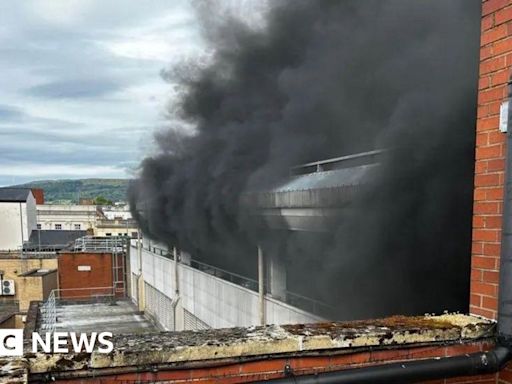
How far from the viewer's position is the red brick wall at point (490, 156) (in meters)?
2.04

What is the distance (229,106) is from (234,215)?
16.5ft

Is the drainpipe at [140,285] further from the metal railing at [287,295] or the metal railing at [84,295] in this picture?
the metal railing at [287,295]

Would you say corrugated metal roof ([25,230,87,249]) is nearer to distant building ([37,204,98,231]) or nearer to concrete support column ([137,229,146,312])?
distant building ([37,204,98,231])

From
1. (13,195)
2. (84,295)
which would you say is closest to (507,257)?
(84,295)

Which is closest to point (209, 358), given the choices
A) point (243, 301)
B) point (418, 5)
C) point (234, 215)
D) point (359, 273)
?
point (359, 273)

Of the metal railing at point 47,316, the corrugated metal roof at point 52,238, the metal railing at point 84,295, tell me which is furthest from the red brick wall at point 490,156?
the corrugated metal roof at point 52,238

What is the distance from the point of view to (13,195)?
123 feet

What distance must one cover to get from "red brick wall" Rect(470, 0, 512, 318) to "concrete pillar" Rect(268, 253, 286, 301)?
6547mm

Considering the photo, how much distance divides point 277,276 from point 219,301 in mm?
2862

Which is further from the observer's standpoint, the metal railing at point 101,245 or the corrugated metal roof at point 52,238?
the corrugated metal roof at point 52,238

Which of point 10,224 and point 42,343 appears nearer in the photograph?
point 42,343

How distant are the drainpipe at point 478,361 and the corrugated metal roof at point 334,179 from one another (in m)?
3.97

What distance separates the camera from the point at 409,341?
1.92 metres

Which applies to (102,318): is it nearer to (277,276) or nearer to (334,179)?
(277,276)
